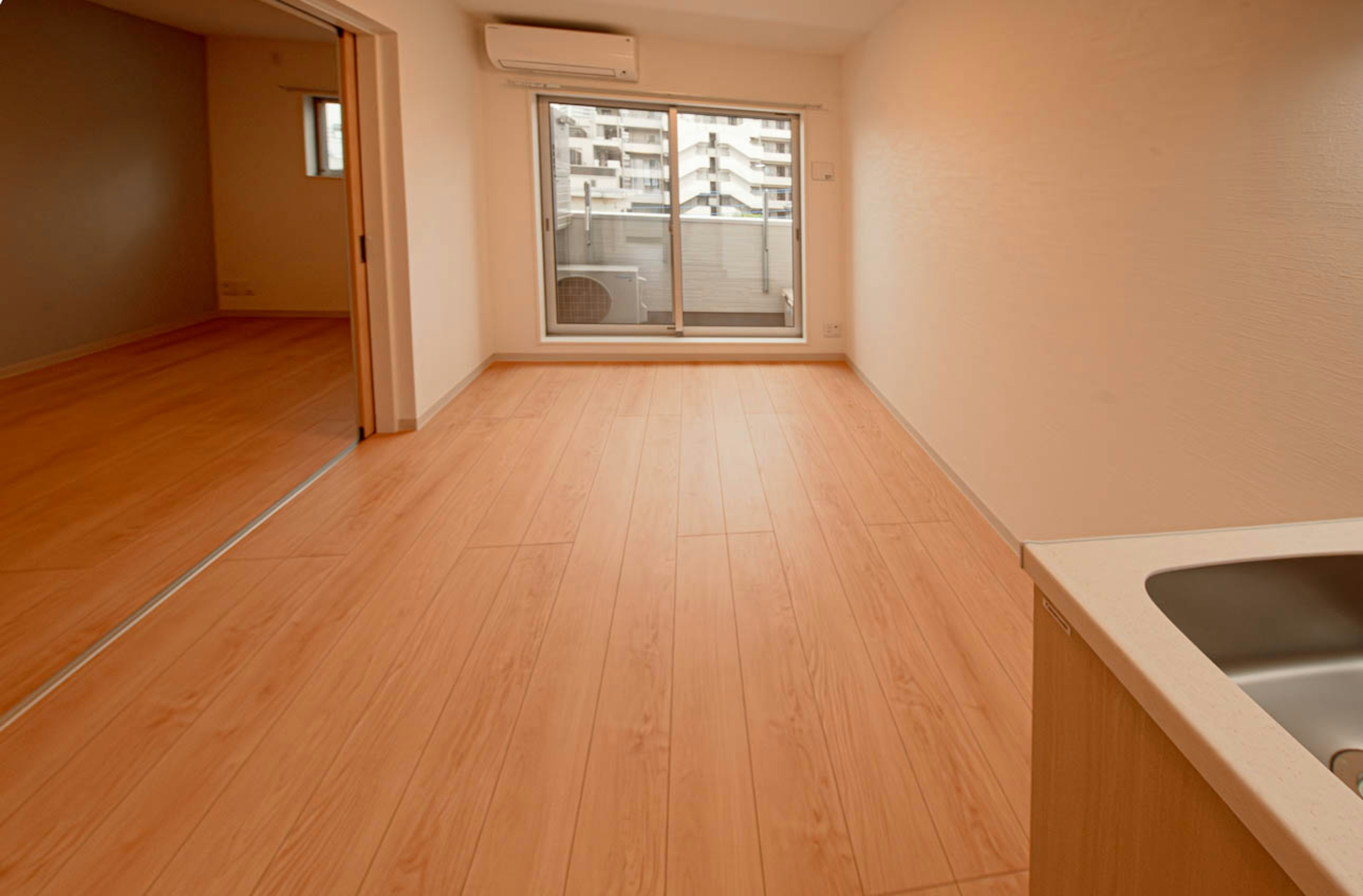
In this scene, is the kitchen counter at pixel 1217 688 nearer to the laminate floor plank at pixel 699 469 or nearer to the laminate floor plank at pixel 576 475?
the laminate floor plank at pixel 699 469

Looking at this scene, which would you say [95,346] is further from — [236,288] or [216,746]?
[216,746]

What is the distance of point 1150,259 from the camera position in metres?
1.92

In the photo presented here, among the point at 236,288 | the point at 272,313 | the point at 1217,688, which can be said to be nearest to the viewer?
the point at 1217,688

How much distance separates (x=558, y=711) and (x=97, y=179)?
6.64m

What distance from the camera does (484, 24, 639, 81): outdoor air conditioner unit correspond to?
4914mm

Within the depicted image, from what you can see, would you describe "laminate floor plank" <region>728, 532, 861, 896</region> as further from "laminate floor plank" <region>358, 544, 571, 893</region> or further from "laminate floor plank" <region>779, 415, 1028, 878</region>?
"laminate floor plank" <region>358, 544, 571, 893</region>

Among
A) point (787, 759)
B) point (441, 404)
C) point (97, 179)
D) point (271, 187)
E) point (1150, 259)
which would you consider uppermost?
point (271, 187)

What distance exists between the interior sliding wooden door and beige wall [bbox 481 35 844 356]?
179cm

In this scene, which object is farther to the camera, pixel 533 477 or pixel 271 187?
pixel 271 187

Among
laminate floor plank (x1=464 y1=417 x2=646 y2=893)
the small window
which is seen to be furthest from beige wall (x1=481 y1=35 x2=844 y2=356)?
laminate floor plank (x1=464 y1=417 x2=646 y2=893)

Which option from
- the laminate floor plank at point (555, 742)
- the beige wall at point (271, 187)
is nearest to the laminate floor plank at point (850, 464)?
the laminate floor plank at point (555, 742)

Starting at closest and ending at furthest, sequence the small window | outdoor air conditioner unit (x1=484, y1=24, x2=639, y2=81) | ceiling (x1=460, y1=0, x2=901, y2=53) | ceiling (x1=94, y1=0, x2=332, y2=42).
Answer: ceiling (x1=460, y1=0, x2=901, y2=53) → outdoor air conditioner unit (x1=484, y1=24, x2=639, y2=81) → ceiling (x1=94, y1=0, x2=332, y2=42) → the small window

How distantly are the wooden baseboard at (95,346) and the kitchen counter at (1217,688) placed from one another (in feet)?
21.2

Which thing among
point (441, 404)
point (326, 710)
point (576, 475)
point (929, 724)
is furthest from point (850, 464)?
point (326, 710)
